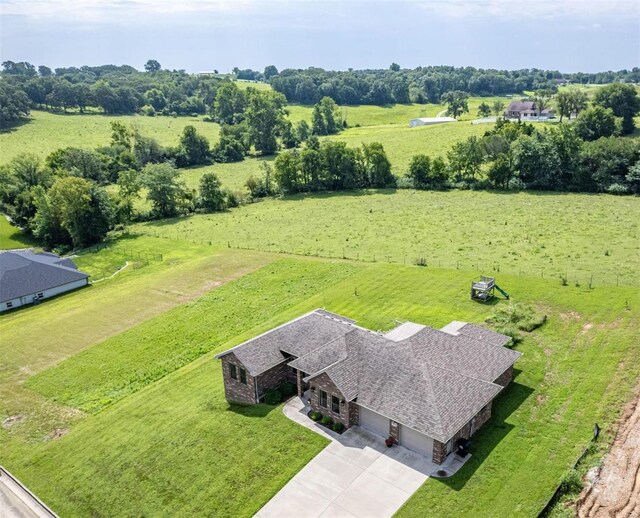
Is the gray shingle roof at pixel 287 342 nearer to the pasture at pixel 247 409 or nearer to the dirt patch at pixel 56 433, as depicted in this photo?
the pasture at pixel 247 409

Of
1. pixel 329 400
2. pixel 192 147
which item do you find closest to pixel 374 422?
pixel 329 400

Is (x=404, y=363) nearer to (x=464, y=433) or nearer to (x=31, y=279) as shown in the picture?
(x=464, y=433)

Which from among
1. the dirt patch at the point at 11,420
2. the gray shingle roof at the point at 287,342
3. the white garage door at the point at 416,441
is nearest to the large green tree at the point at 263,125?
the gray shingle roof at the point at 287,342

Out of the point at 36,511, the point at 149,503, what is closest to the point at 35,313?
the point at 36,511

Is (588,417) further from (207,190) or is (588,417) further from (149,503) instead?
(207,190)

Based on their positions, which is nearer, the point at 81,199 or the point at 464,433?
the point at 464,433
